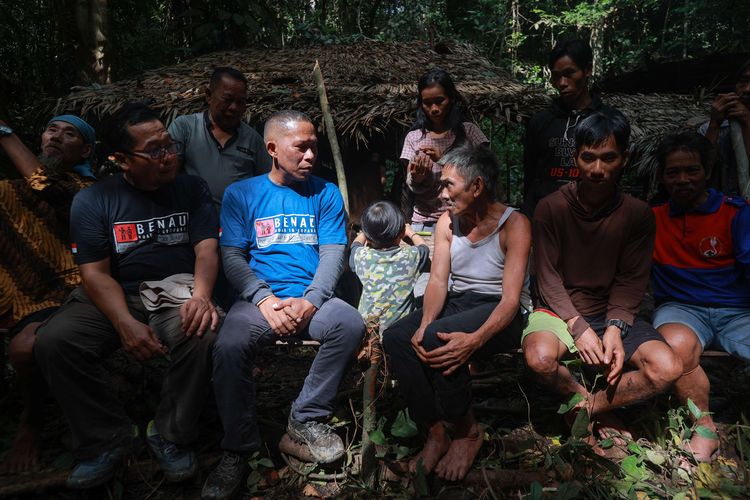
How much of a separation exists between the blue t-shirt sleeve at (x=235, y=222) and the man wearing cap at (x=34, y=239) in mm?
929

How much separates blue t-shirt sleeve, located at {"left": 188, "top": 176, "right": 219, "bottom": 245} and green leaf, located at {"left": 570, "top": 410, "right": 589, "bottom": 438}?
228 cm

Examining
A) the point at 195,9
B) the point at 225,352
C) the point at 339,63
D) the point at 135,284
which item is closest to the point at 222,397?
the point at 225,352

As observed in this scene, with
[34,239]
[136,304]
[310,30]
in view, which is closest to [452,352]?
[136,304]

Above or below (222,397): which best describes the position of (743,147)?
above

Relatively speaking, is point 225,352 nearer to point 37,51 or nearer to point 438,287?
point 438,287

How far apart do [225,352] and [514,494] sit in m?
1.66

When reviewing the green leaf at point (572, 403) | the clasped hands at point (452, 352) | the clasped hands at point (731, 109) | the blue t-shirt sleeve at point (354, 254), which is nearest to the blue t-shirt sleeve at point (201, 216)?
the blue t-shirt sleeve at point (354, 254)

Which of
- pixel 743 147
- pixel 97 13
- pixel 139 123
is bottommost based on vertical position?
pixel 743 147

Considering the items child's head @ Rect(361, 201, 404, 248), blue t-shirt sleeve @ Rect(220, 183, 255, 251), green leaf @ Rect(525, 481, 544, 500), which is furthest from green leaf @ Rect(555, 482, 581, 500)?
blue t-shirt sleeve @ Rect(220, 183, 255, 251)

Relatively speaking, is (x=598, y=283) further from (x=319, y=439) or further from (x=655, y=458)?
(x=319, y=439)

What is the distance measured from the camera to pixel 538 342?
8.64 feet

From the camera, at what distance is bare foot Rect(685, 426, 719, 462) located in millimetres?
2662

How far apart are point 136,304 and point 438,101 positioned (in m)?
2.48

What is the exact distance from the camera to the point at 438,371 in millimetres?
2590
